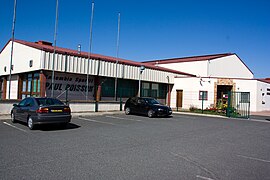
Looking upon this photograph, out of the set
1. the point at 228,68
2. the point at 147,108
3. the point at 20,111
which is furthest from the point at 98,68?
the point at 228,68

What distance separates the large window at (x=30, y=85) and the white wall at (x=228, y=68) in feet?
78.1

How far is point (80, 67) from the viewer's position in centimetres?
2152

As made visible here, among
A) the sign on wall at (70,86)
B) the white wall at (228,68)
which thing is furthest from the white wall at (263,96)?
the sign on wall at (70,86)

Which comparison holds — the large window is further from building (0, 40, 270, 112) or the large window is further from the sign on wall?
the sign on wall

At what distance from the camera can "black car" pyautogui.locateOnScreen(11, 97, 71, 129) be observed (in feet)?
34.7

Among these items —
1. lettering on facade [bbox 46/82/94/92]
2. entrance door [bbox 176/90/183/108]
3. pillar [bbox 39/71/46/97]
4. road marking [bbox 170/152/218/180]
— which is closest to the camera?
road marking [bbox 170/152/218/180]

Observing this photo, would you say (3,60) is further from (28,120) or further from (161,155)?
(161,155)

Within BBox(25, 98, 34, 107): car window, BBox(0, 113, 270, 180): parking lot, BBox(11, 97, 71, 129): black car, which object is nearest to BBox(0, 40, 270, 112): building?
BBox(25, 98, 34, 107): car window

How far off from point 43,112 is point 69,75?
1220 cm

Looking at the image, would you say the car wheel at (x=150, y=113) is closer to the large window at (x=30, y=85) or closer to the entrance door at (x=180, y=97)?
the large window at (x=30, y=85)

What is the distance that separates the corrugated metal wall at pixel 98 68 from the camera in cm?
1978

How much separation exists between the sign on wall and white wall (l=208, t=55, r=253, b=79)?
19.6m

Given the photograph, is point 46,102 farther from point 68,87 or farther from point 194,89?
point 194,89

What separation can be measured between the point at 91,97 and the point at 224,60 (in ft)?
76.0
